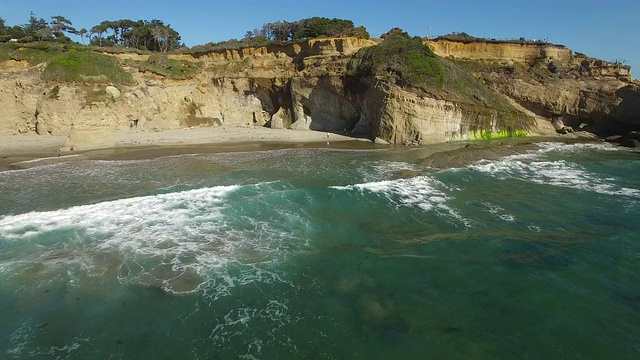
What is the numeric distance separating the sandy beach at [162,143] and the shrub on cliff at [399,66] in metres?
5.35

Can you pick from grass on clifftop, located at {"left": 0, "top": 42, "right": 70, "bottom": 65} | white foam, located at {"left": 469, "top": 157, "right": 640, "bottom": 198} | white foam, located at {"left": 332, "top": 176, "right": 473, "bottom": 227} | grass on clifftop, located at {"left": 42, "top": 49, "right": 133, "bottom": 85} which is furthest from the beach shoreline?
grass on clifftop, located at {"left": 0, "top": 42, "right": 70, "bottom": 65}

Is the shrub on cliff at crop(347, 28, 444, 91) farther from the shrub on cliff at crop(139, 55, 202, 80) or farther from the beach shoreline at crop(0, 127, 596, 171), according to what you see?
the shrub on cliff at crop(139, 55, 202, 80)

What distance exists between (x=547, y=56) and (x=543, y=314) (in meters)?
42.2

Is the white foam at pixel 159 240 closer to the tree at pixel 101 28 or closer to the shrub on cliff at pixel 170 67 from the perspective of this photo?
the shrub on cliff at pixel 170 67

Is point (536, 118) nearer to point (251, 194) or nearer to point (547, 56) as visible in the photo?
point (547, 56)

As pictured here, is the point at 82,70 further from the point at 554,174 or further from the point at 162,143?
the point at 554,174

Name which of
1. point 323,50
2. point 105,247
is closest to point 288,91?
point 323,50

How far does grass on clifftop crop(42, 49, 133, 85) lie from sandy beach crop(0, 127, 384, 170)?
425cm

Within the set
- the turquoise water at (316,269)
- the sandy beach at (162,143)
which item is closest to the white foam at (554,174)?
the turquoise water at (316,269)

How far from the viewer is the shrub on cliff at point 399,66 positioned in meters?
28.5

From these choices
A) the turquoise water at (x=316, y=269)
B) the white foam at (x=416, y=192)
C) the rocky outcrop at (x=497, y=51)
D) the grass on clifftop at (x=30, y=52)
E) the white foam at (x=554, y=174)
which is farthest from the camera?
the rocky outcrop at (x=497, y=51)

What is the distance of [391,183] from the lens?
1623cm

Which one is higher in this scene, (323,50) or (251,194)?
(323,50)

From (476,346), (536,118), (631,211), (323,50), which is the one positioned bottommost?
(476,346)
